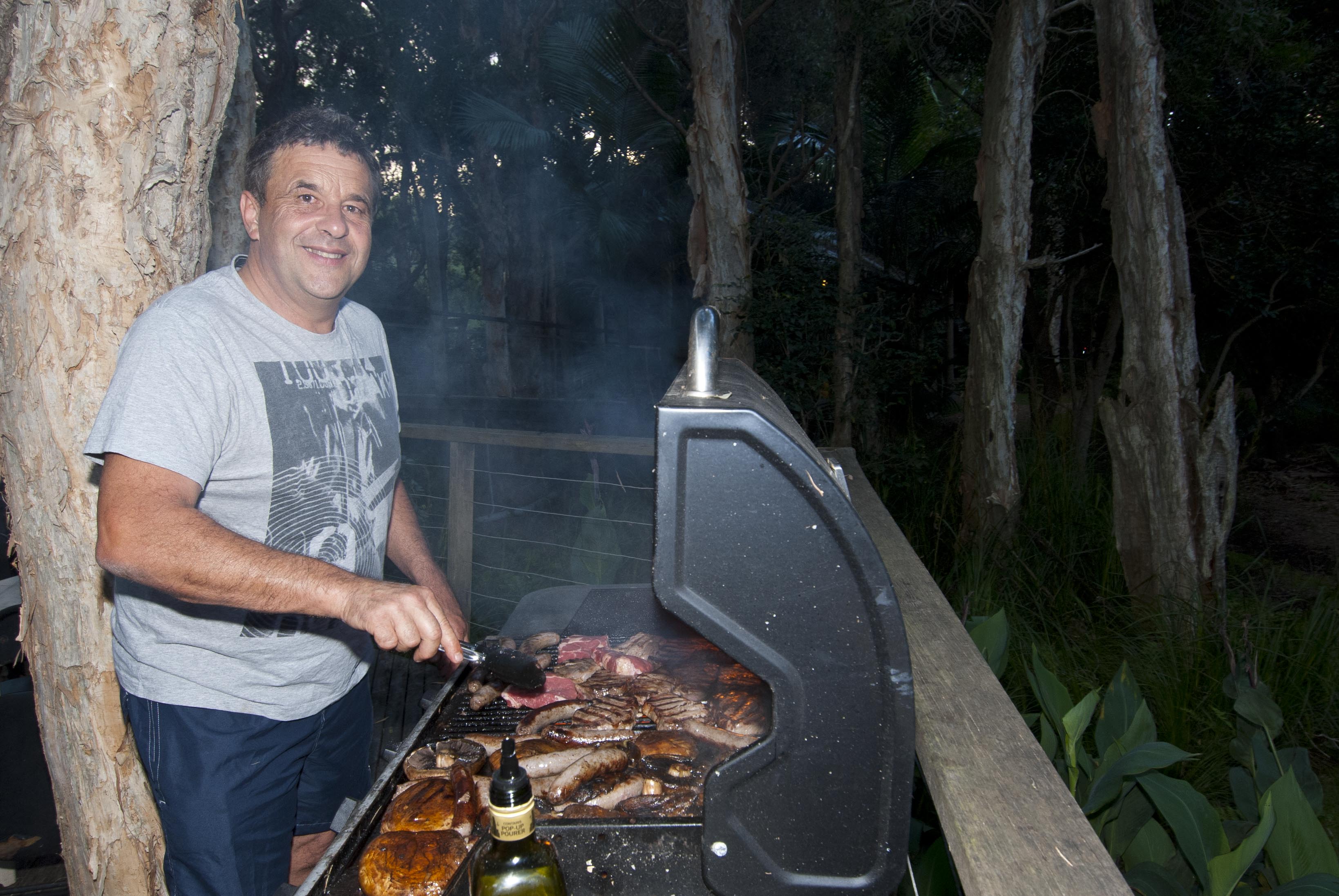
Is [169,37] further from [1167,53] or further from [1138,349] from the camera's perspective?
[1167,53]

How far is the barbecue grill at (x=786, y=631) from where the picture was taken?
1.13m

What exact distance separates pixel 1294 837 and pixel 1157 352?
3.02 metres

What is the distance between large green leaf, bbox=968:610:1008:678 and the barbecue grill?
1.71m

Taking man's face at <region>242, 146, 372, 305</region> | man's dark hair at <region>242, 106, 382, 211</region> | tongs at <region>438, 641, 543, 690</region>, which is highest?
man's dark hair at <region>242, 106, 382, 211</region>

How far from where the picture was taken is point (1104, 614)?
4.64m

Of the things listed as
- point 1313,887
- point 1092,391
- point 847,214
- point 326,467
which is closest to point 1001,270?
point 1092,391

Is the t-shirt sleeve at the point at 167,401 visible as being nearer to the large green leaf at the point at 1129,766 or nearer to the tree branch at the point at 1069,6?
the large green leaf at the point at 1129,766

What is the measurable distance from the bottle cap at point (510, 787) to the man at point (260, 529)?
41 centimetres

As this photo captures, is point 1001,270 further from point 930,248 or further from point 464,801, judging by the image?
point 930,248

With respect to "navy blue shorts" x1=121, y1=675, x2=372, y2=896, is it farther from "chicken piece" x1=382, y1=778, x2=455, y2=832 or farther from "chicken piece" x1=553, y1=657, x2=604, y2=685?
"chicken piece" x1=553, y1=657, x2=604, y2=685

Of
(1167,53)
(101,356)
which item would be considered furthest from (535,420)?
(1167,53)

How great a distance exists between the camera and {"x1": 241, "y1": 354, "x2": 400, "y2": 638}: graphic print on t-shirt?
1.86 meters

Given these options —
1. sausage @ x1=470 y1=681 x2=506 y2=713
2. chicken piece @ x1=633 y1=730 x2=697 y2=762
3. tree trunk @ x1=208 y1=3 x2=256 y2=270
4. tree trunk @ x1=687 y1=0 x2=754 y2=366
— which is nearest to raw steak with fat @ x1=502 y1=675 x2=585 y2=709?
sausage @ x1=470 y1=681 x2=506 y2=713

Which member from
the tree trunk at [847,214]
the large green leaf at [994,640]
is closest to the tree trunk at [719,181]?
the tree trunk at [847,214]
